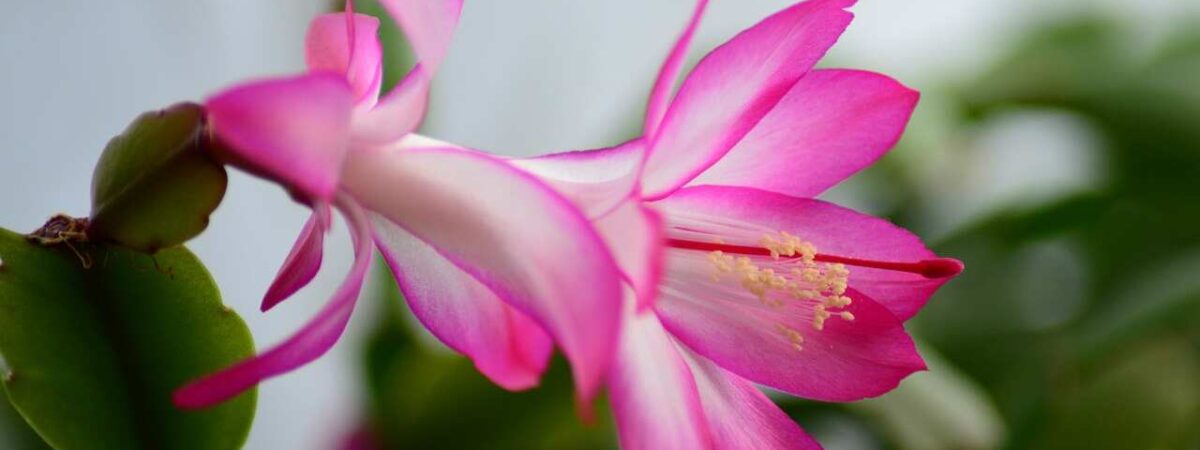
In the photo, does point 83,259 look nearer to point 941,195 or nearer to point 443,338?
point 443,338

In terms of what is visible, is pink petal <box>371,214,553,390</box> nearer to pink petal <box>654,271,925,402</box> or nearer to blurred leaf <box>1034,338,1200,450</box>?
pink petal <box>654,271,925,402</box>

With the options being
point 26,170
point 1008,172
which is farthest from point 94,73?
point 1008,172

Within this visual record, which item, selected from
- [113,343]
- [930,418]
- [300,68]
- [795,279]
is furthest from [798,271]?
[300,68]

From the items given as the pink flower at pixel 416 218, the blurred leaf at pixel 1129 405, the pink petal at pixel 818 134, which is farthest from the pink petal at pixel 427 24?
the blurred leaf at pixel 1129 405

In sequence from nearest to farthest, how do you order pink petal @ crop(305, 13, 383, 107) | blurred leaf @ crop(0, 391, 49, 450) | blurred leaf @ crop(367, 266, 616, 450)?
pink petal @ crop(305, 13, 383, 107)
blurred leaf @ crop(0, 391, 49, 450)
blurred leaf @ crop(367, 266, 616, 450)

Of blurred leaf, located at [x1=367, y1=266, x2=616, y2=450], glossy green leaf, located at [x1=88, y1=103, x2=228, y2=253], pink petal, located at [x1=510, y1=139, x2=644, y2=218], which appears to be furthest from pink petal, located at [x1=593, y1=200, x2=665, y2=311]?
blurred leaf, located at [x1=367, y1=266, x2=616, y2=450]

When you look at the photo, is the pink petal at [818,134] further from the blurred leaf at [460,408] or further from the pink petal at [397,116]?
the blurred leaf at [460,408]
